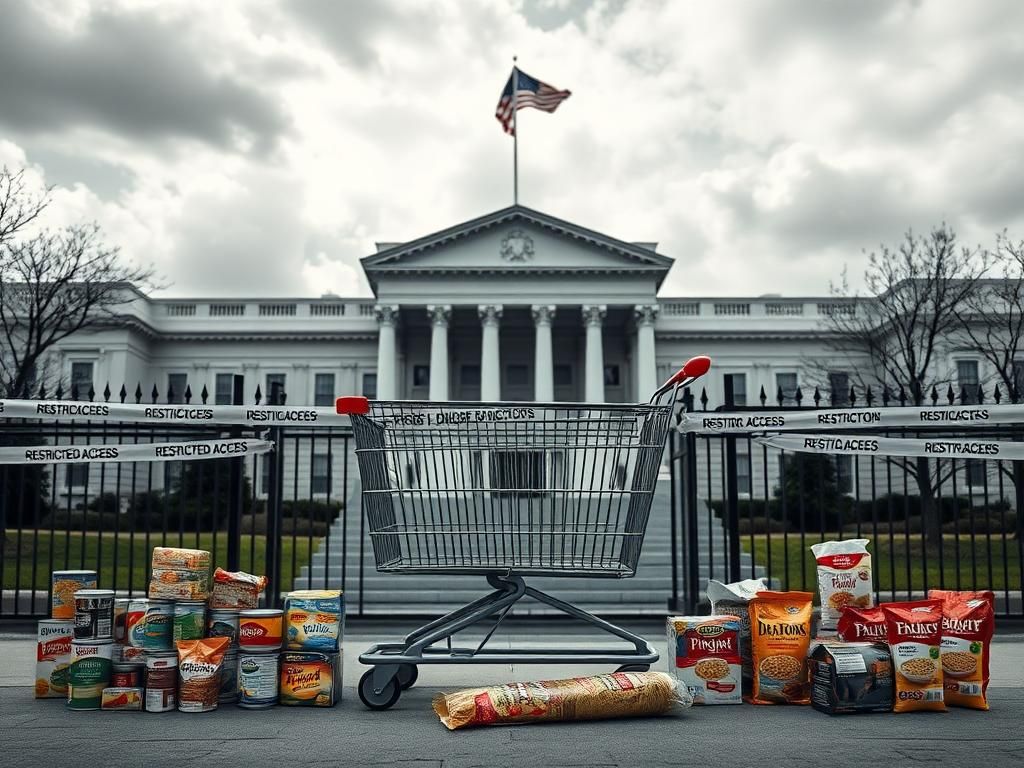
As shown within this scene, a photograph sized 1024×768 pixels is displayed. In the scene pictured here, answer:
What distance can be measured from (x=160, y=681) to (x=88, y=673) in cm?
42

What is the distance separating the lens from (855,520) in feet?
73.5

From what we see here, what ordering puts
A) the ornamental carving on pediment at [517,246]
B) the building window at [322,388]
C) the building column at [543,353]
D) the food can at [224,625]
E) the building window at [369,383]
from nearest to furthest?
the food can at [224,625] → the building column at [543,353] → the ornamental carving on pediment at [517,246] → the building window at [369,383] → the building window at [322,388]

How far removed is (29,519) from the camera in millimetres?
Result: 22406

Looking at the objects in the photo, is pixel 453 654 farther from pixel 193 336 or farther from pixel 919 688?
pixel 193 336

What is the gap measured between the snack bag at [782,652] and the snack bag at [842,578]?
30cm

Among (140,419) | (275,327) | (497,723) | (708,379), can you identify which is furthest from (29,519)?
(708,379)

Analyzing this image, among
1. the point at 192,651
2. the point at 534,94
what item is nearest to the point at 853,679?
the point at 192,651

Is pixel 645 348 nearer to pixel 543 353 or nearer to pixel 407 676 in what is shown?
pixel 543 353

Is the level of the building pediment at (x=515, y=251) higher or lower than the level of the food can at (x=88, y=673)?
higher

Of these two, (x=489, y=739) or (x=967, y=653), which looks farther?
(x=967, y=653)

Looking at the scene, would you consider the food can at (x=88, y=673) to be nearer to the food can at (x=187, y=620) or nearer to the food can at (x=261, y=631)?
the food can at (x=187, y=620)

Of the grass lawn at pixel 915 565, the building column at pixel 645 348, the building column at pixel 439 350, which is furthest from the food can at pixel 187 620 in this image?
the building column at pixel 645 348

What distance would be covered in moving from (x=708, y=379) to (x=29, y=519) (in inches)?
1389

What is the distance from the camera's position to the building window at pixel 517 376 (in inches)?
2021
